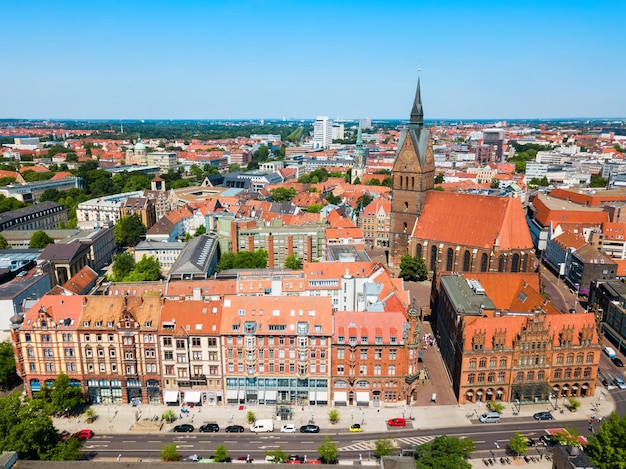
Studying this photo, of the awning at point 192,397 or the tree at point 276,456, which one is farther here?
the awning at point 192,397

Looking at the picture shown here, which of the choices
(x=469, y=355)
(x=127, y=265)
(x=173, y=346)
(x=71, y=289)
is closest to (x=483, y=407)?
(x=469, y=355)

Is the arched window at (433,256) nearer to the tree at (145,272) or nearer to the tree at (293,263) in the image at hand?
the tree at (293,263)

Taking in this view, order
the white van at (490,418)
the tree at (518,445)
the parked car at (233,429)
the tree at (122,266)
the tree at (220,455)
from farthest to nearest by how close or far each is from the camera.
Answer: the tree at (122,266), the white van at (490,418), the parked car at (233,429), the tree at (518,445), the tree at (220,455)

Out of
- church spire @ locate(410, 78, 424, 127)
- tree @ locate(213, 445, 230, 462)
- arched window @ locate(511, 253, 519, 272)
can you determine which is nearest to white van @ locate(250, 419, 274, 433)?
tree @ locate(213, 445, 230, 462)

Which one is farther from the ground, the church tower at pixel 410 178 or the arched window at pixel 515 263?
the church tower at pixel 410 178

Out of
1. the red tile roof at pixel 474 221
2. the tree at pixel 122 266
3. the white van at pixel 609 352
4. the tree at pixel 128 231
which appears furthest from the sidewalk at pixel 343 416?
the tree at pixel 128 231

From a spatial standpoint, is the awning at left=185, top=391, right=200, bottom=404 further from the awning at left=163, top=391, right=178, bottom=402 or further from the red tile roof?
the red tile roof

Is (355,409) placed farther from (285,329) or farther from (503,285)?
(503,285)

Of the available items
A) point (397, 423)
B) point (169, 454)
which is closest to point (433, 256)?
point (397, 423)
